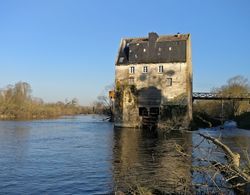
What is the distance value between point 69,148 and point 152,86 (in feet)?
73.6

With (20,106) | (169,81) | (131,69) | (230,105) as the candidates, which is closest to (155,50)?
(131,69)

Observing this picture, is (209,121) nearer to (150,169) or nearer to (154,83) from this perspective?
(154,83)

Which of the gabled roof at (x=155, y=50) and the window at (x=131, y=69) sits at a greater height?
the gabled roof at (x=155, y=50)

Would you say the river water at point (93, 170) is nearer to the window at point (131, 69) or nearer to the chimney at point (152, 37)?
the window at point (131, 69)

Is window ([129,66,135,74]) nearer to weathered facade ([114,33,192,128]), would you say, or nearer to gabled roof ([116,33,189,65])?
weathered facade ([114,33,192,128])

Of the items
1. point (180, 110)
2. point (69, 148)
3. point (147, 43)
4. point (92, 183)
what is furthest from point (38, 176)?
point (147, 43)

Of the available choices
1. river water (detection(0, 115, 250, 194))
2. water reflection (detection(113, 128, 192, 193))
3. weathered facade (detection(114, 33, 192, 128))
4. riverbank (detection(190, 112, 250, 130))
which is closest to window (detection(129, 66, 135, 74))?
weathered facade (detection(114, 33, 192, 128))

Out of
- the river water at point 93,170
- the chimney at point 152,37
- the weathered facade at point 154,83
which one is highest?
the chimney at point 152,37

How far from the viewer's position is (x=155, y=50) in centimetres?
4450

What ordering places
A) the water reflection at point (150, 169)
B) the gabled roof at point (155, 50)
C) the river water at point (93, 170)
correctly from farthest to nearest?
1. the gabled roof at point (155, 50)
2. the river water at point (93, 170)
3. the water reflection at point (150, 169)

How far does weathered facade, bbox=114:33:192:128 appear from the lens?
140 ft

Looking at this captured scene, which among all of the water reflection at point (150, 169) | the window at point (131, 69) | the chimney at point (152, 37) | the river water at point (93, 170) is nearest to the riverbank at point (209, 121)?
the window at point (131, 69)

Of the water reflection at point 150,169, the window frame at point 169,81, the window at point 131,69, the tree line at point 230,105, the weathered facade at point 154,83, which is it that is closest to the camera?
the water reflection at point 150,169

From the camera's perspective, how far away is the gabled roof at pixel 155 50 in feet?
141
